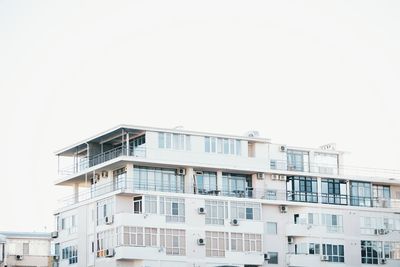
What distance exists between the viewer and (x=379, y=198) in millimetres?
93188

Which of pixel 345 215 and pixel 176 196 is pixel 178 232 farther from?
pixel 345 215

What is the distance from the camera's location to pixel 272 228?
87.1m

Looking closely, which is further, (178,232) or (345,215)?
(345,215)

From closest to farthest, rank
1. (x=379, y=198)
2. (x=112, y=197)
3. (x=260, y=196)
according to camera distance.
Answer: (x=112, y=197) → (x=260, y=196) → (x=379, y=198)

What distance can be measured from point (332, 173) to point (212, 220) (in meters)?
13.9

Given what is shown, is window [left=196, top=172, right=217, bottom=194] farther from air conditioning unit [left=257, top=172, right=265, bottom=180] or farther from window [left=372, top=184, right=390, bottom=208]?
window [left=372, top=184, right=390, bottom=208]

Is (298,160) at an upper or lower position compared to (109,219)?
upper

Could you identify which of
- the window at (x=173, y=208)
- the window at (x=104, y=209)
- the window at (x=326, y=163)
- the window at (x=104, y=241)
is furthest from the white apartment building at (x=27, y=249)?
the window at (x=326, y=163)

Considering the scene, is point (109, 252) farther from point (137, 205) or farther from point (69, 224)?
point (69, 224)

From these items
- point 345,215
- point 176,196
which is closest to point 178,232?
point 176,196

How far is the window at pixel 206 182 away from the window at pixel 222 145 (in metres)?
1.94

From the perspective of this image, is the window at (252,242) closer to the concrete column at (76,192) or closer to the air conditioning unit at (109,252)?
the air conditioning unit at (109,252)

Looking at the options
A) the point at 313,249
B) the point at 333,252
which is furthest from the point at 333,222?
the point at 313,249

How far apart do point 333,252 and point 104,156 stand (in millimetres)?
20716
